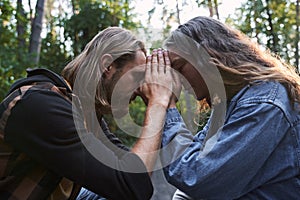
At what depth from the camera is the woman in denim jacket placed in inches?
61.2

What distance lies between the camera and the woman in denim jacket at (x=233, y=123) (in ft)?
5.10

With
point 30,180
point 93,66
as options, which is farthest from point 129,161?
point 93,66

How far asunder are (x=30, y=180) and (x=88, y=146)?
0.27 meters

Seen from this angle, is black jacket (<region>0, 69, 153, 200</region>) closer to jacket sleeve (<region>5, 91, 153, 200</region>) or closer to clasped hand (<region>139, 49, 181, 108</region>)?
jacket sleeve (<region>5, 91, 153, 200</region>)

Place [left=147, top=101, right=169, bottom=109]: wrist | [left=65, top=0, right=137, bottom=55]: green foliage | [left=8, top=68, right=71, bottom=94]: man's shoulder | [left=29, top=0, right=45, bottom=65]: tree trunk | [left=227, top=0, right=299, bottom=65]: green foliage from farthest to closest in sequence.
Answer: [left=29, top=0, right=45, bottom=65]: tree trunk
[left=65, top=0, right=137, bottom=55]: green foliage
[left=227, top=0, right=299, bottom=65]: green foliage
[left=147, top=101, right=169, bottom=109]: wrist
[left=8, top=68, right=71, bottom=94]: man's shoulder

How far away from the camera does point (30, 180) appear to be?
1.64 metres

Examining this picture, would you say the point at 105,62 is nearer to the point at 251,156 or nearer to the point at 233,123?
the point at 233,123

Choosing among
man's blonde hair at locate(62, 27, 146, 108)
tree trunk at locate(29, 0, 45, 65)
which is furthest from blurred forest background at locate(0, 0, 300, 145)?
man's blonde hair at locate(62, 27, 146, 108)

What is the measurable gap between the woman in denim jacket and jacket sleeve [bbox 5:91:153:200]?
0.19 m

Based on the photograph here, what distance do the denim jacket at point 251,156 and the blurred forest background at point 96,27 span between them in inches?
132

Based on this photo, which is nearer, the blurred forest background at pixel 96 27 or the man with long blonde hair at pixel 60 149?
the man with long blonde hair at pixel 60 149

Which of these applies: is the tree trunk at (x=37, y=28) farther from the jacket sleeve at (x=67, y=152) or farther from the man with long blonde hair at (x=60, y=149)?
the jacket sleeve at (x=67, y=152)

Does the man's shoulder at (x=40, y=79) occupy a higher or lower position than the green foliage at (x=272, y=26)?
higher

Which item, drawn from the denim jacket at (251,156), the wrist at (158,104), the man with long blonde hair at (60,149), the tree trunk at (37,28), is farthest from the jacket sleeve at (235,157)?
the tree trunk at (37,28)
